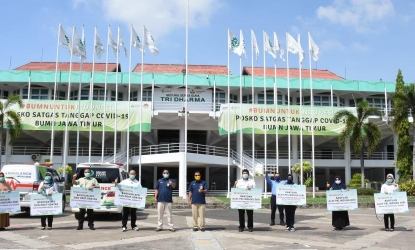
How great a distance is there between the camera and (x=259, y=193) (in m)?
11.9

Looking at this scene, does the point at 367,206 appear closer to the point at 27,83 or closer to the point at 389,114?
the point at 389,114

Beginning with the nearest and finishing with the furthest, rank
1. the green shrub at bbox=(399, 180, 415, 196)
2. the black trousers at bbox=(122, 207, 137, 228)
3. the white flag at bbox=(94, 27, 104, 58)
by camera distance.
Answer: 1. the black trousers at bbox=(122, 207, 137, 228)
2. the green shrub at bbox=(399, 180, 415, 196)
3. the white flag at bbox=(94, 27, 104, 58)

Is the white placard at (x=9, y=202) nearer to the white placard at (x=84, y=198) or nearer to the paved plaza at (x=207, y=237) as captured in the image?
the paved plaza at (x=207, y=237)

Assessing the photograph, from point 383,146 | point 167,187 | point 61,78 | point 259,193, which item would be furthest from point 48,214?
point 383,146

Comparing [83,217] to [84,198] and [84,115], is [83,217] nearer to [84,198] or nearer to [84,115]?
[84,198]

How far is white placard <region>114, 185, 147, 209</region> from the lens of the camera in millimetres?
A: 11539

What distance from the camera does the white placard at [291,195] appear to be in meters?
12.1

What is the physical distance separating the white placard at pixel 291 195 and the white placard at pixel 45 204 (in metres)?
6.46

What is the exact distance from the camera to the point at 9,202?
1161 centimetres

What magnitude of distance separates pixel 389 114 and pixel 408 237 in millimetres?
22722

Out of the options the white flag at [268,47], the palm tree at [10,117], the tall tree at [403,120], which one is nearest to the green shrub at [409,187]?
the tall tree at [403,120]

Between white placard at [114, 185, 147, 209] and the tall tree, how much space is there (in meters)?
24.2

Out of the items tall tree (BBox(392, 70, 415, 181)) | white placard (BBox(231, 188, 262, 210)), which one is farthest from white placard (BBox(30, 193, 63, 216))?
tall tree (BBox(392, 70, 415, 181))

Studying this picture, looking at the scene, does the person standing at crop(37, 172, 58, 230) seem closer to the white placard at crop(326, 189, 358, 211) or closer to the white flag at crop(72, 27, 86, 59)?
→ the white placard at crop(326, 189, 358, 211)
